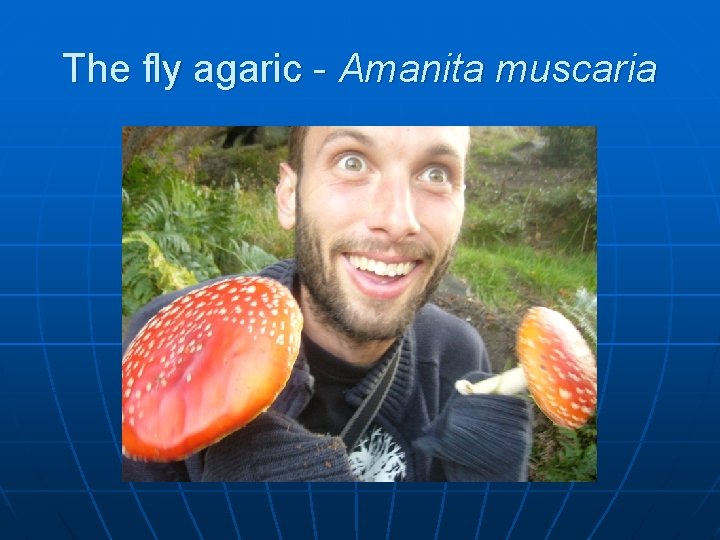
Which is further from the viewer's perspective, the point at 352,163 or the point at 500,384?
the point at 500,384

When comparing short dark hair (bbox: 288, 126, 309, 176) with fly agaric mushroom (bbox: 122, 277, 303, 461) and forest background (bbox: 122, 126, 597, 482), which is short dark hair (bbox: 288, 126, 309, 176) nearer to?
forest background (bbox: 122, 126, 597, 482)

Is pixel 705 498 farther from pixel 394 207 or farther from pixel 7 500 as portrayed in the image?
pixel 7 500

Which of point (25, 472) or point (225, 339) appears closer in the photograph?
point (225, 339)

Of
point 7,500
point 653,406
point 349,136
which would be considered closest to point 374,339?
point 349,136

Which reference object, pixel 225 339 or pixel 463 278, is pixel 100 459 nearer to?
pixel 225 339

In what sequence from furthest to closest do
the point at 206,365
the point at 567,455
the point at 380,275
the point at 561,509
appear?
the point at 561,509 < the point at 567,455 < the point at 380,275 < the point at 206,365

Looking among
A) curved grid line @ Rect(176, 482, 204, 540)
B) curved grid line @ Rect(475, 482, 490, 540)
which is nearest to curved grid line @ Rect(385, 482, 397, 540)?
curved grid line @ Rect(475, 482, 490, 540)

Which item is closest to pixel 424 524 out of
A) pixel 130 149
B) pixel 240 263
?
pixel 240 263
